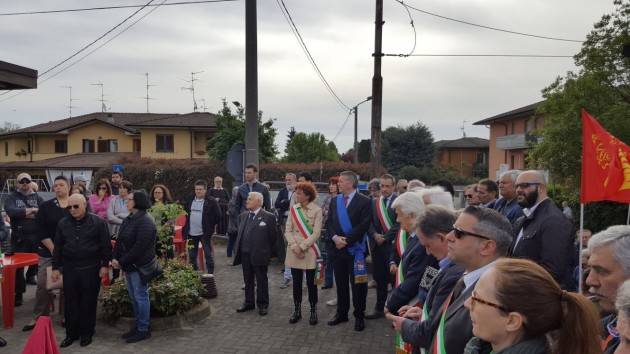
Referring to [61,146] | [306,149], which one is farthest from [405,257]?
[61,146]

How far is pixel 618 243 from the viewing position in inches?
106

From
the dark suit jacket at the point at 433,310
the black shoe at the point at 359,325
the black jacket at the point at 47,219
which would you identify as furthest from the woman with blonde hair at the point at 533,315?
the black jacket at the point at 47,219

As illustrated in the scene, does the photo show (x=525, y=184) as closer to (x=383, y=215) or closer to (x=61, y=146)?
(x=383, y=215)

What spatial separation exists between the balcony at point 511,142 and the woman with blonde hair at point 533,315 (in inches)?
1619

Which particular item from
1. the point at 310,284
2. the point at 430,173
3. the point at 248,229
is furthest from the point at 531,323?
the point at 430,173

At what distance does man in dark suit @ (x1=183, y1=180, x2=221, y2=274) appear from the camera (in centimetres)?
A: 924

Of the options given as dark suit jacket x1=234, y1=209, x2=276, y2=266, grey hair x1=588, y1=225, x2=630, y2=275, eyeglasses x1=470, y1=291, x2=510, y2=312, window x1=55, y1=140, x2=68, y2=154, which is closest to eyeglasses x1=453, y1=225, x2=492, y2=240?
grey hair x1=588, y1=225, x2=630, y2=275

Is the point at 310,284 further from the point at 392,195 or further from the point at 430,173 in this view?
the point at 430,173

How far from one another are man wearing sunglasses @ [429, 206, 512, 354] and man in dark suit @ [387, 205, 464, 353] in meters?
0.10

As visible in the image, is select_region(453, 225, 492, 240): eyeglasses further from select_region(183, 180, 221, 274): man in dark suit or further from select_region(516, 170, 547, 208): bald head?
select_region(183, 180, 221, 274): man in dark suit

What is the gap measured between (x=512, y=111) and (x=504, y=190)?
42.5 metres

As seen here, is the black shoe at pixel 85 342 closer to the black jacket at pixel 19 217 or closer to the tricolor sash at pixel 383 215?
the black jacket at pixel 19 217

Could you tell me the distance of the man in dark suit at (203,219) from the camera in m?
9.24

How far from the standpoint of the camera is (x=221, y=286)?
9281 millimetres
